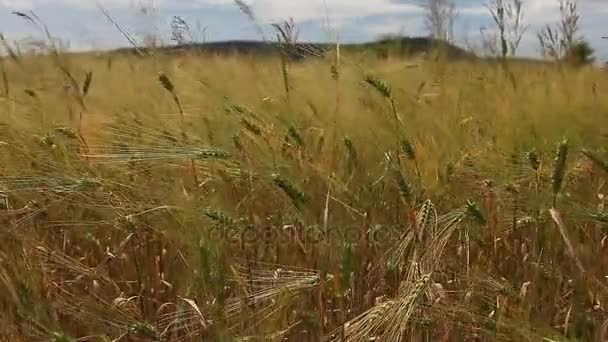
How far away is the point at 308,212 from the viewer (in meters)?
1.61

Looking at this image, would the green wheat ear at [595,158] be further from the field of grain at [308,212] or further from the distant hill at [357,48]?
the distant hill at [357,48]

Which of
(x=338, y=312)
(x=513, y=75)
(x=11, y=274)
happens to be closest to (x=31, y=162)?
(x=11, y=274)

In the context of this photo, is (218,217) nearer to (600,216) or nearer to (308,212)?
(308,212)

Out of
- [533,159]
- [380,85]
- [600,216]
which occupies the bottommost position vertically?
[600,216]

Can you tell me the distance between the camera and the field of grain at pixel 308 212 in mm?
1407

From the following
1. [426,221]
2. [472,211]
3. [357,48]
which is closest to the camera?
[426,221]

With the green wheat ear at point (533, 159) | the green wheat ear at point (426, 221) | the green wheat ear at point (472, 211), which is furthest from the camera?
the green wheat ear at point (533, 159)

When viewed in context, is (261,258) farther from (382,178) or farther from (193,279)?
(382,178)

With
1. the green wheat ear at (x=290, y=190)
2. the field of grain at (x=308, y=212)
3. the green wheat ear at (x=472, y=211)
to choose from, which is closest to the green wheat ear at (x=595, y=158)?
the field of grain at (x=308, y=212)

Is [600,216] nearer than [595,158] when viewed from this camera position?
Yes

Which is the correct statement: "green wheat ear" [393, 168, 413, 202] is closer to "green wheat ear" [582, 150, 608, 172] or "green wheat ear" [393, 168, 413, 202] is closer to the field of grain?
the field of grain

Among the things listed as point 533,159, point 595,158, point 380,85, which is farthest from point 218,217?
point 595,158

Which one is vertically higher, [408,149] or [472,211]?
[408,149]

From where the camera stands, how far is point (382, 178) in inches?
68.6
